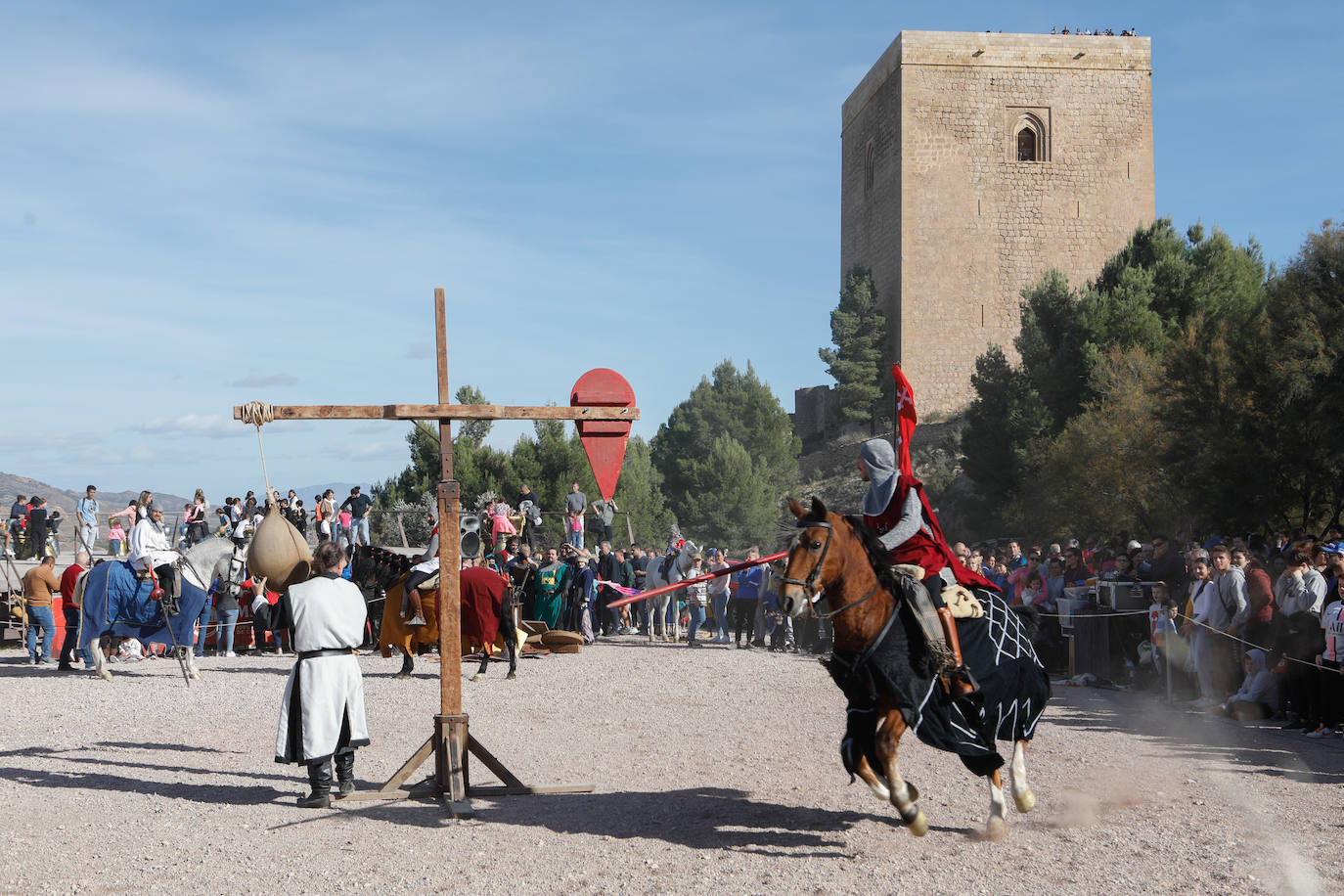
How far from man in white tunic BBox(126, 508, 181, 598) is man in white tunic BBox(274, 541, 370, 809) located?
747 cm

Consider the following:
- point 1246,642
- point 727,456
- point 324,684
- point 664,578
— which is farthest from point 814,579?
point 727,456

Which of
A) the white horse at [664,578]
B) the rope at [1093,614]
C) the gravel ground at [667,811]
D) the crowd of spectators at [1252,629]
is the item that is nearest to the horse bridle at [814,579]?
the gravel ground at [667,811]

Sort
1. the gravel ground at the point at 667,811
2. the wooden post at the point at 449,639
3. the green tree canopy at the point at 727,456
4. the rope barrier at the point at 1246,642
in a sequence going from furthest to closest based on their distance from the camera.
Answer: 1. the green tree canopy at the point at 727,456
2. the rope barrier at the point at 1246,642
3. the wooden post at the point at 449,639
4. the gravel ground at the point at 667,811

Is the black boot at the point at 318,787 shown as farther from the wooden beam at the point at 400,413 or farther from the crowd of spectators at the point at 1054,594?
the crowd of spectators at the point at 1054,594

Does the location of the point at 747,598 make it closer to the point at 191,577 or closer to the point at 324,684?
the point at 191,577

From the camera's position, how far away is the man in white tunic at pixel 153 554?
14.7 meters

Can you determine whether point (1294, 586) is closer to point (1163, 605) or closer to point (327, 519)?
point (1163, 605)

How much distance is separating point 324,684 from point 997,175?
5694 cm

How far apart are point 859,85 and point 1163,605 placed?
2225 inches

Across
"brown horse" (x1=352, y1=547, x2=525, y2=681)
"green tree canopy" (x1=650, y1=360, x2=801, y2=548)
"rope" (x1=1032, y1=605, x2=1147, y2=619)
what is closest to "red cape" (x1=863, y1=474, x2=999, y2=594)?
"rope" (x1=1032, y1=605, x2=1147, y2=619)

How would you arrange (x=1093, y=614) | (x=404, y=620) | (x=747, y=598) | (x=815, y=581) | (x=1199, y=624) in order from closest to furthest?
(x=815, y=581) → (x=1199, y=624) → (x=1093, y=614) → (x=404, y=620) → (x=747, y=598)

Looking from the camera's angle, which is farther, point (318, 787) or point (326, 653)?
point (326, 653)

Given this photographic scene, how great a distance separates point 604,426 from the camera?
25.6 ft

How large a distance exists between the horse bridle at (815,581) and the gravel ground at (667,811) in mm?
1244
